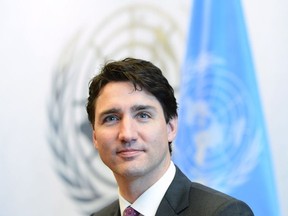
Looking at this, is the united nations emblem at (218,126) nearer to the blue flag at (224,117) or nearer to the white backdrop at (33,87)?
the blue flag at (224,117)

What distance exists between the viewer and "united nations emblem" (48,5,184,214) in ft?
7.85

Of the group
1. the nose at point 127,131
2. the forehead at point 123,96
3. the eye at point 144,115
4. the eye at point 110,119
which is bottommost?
the nose at point 127,131

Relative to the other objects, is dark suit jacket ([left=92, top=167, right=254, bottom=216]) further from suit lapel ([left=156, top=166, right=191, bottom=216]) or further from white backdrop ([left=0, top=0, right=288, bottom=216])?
white backdrop ([left=0, top=0, right=288, bottom=216])

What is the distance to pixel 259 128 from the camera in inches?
84.1

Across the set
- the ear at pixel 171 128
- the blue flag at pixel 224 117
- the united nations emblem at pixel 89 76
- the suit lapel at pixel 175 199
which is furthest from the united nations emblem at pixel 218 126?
the suit lapel at pixel 175 199

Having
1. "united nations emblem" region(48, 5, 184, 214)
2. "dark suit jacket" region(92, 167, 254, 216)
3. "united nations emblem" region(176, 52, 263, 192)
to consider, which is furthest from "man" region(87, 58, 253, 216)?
"united nations emblem" region(48, 5, 184, 214)

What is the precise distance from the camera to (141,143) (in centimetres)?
144

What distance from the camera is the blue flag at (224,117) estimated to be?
2141 mm

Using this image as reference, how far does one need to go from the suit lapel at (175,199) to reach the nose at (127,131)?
220 mm

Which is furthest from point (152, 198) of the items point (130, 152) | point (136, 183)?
point (130, 152)

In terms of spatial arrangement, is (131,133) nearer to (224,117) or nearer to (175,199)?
(175,199)

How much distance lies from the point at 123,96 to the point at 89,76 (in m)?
1.00

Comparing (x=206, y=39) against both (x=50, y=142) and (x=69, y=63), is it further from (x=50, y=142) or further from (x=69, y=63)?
(x=50, y=142)

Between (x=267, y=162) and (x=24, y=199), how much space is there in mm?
A: 1308
